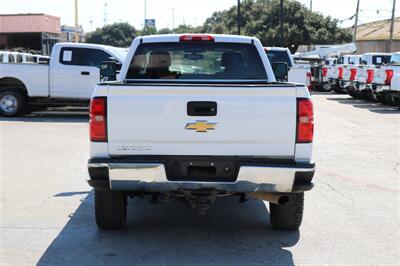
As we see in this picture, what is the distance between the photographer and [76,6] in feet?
137

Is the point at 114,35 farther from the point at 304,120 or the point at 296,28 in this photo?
the point at 304,120

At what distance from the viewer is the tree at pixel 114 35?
119 m

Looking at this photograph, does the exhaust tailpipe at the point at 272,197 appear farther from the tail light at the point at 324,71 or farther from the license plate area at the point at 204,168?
the tail light at the point at 324,71

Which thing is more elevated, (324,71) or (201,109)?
(201,109)

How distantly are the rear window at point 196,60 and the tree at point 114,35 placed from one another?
372 feet

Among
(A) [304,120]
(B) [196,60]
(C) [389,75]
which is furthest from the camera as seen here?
(C) [389,75]

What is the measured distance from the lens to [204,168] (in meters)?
5.12

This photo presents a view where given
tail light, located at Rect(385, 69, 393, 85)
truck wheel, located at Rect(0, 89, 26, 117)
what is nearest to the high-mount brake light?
truck wheel, located at Rect(0, 89, 26, 117)

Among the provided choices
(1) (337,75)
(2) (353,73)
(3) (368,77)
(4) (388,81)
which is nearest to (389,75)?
(4) (388,81)

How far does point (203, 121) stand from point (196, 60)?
1.99m

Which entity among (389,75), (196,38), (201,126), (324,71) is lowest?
(324,71)

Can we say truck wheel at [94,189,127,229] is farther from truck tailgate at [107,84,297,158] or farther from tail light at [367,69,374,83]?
tail light at [367,69,374,83]

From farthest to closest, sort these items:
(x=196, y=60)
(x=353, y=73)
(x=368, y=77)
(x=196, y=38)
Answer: (x=353, y=73)
(x=368, y=77)
(x=196, y=60)
(x=196, y=38)

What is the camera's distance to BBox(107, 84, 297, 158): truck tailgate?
5.00 m
